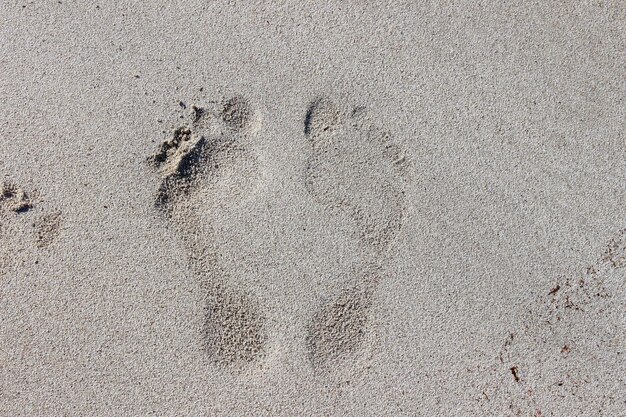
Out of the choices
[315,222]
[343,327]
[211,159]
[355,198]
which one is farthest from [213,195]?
[343,327]

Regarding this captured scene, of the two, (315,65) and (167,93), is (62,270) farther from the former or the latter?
(315,65)

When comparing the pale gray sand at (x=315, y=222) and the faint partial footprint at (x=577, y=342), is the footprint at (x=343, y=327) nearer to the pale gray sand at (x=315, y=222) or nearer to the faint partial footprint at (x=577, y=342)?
the pale gray sand at (x=315, y=222)

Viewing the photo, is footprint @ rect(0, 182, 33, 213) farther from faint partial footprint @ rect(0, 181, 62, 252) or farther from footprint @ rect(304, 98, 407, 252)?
footprint @ rect(304, 98, 407, 252)

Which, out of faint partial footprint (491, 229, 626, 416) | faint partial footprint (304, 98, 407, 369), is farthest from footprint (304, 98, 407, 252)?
faint partial footprint (491, 229, 626, 416)

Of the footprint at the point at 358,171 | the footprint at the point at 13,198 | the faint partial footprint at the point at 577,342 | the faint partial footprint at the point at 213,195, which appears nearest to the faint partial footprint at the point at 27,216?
the footprint at the point at 13,198

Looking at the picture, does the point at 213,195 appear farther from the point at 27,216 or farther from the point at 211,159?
the point at 27,216

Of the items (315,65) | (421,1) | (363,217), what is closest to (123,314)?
(363,217)

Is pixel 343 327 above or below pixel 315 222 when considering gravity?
below
